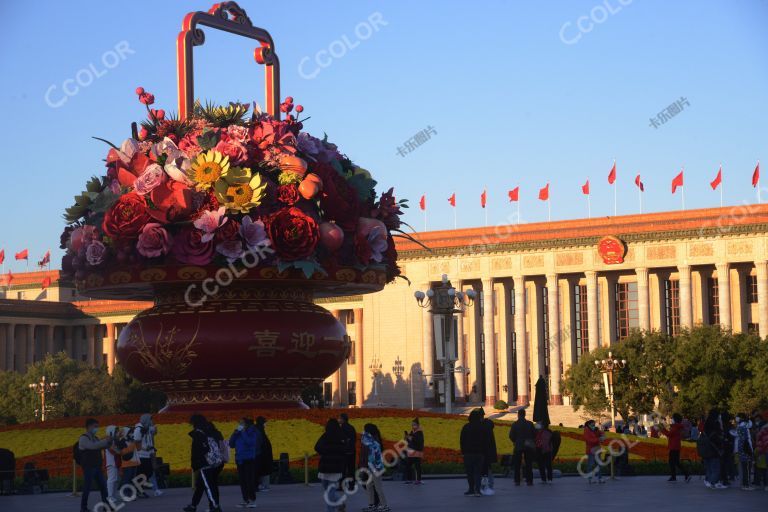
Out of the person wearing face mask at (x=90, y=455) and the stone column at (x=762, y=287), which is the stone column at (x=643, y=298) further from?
the person wearing face mask at (x=90, y=455)

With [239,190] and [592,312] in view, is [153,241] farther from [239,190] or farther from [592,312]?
[592,312]

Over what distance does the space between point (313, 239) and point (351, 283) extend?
2.02m

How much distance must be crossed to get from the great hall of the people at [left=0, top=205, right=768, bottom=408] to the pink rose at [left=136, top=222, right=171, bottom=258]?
5999 cm

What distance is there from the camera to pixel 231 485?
28.4 metres

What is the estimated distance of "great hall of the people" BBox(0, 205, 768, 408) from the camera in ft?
291

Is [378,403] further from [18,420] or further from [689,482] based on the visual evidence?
[689,482]

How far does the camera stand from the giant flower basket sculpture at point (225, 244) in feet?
85.6

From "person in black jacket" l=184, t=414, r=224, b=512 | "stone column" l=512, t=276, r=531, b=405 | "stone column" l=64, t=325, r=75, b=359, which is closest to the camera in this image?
"person in black jacket" l=184, t=414, r=224, b=512

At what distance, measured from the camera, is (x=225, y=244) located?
26.0 meters

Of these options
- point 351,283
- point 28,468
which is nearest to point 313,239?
point 351,283

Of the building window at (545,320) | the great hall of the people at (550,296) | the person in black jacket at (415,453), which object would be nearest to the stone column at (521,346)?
the great hall of the people at (550,296)

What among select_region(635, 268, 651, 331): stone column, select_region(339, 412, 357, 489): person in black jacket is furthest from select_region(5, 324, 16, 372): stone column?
select_region(339, 412, 357, 489): person in black jacket

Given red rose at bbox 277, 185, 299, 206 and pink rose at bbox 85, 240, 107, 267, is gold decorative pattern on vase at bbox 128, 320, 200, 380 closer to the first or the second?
pink rose at bbox 85, 240, 107, 267

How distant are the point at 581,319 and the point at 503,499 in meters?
72.5
